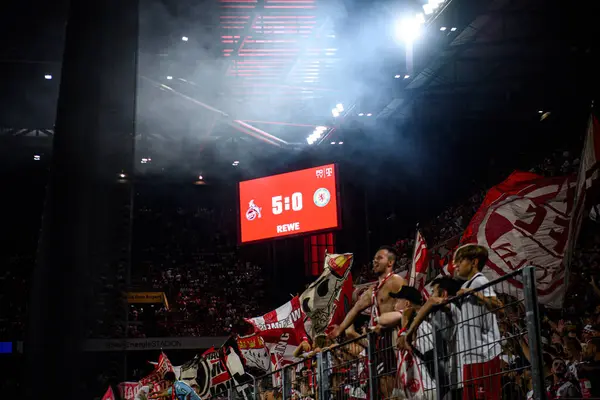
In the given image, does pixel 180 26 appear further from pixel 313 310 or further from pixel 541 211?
pixel 541 211

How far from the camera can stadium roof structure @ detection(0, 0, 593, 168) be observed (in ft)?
32.8

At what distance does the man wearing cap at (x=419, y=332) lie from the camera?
3.31 metres

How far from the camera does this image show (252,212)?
1712 cm

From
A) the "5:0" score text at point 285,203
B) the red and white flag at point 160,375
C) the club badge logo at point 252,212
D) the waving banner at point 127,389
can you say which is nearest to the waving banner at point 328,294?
the waving banner at point 127,389

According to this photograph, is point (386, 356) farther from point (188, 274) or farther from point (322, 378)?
point (188, 274)

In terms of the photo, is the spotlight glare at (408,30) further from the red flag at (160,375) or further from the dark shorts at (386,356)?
the dark shorts at (386,356)

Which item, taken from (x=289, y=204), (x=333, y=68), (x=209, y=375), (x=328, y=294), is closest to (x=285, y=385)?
(x=328, y=294)

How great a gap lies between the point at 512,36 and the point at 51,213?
1193 centimetres

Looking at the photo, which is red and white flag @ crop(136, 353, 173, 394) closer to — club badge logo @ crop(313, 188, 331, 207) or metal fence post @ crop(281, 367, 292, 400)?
metal fence post @ crop(281, 367, 292, 400)

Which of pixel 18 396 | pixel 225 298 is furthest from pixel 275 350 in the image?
pixel 225 298

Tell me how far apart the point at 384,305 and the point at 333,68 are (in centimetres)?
838

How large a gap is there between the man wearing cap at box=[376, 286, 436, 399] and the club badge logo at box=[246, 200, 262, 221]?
42.7 ft

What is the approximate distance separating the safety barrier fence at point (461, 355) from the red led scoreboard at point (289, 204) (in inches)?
454

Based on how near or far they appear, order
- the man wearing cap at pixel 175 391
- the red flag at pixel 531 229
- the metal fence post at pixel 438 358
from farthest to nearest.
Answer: the man wearing cap at pixel 175 391
the red flag at pixel 531 229
the metal fence post at pixel 438 358
